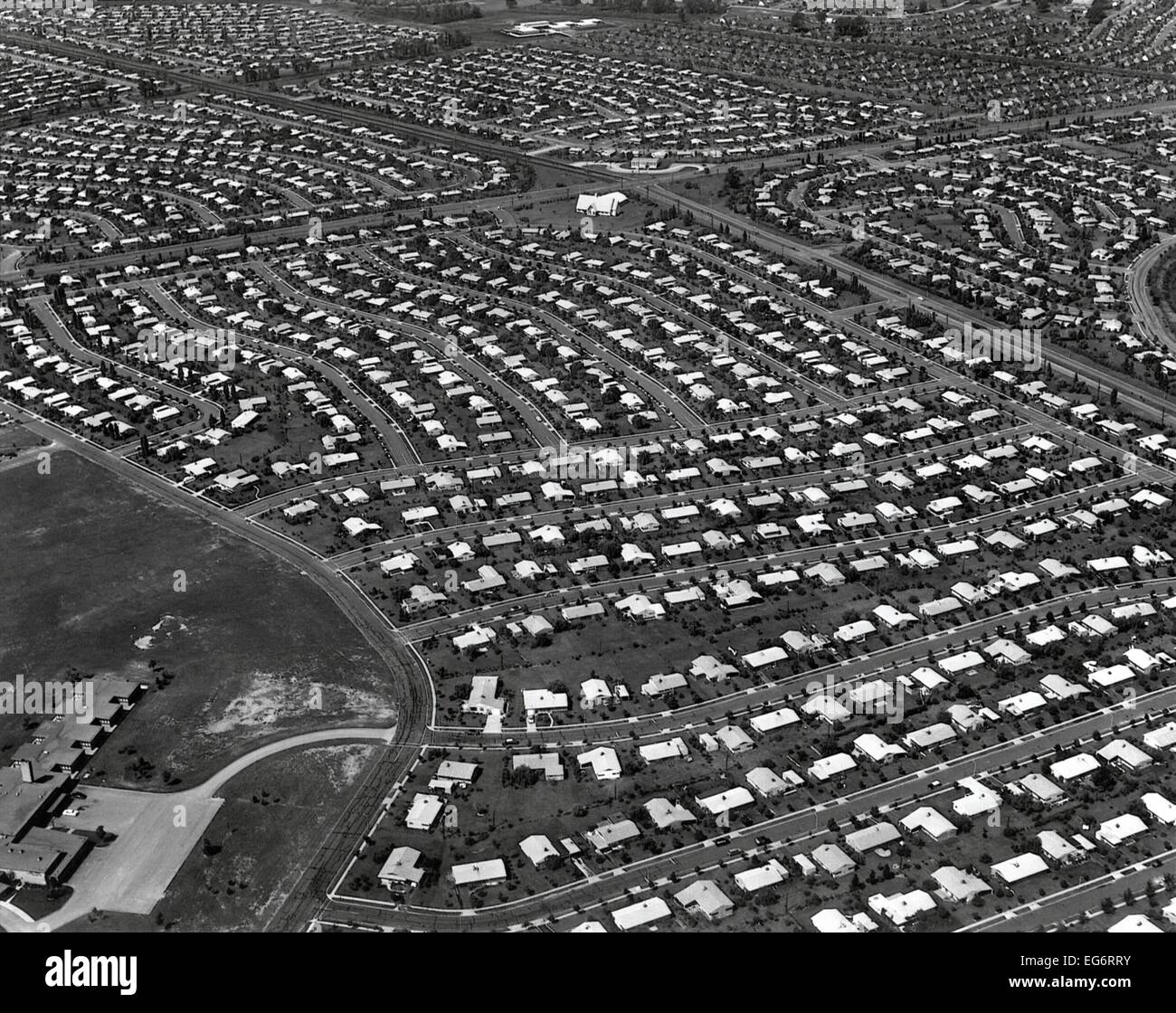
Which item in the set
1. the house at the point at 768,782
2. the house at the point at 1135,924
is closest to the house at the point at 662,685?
the house at the point at 768,782

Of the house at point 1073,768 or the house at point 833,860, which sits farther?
the house at point 1073,768

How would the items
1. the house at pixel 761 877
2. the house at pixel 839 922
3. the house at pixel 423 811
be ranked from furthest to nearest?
the house at pixel 423 811 < the house at pixel 761 877 < the house at pixel 839 922

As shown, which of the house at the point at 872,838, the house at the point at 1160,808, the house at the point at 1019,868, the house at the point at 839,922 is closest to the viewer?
the house at the point at 839,922

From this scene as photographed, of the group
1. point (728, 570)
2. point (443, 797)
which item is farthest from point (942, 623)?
point (443, 797)

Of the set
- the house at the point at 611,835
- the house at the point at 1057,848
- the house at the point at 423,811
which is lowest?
the house at the point at 423,811

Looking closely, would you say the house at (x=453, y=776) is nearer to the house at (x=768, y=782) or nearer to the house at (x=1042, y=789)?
the house at (x=768, y=782)

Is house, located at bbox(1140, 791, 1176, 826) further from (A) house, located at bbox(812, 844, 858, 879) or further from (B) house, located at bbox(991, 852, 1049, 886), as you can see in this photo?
(A) house, located at bbox(812, 844, 858, 879)

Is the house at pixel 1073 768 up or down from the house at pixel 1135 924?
up
